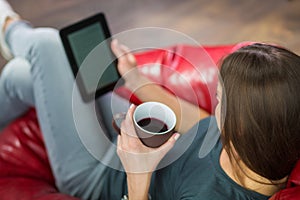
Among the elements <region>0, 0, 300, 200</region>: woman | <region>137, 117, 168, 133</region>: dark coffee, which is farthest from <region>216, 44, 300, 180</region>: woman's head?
<region>137, 117, 168, 133</region>: dark coffee

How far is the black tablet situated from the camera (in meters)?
1.12

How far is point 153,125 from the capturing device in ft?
2.97

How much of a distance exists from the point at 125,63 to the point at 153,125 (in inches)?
11.5

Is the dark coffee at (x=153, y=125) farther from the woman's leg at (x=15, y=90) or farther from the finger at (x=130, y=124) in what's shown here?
the woman's leg at (x=15, y=90)

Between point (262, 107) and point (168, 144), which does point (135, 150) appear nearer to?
point (168, 144)

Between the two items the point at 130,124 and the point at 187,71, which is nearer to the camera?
the point at 130,124

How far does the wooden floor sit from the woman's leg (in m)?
0.71

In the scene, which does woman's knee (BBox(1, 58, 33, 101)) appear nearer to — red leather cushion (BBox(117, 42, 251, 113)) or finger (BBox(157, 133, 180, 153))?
red leather cushion (BBox(117, 42, 251, 113))

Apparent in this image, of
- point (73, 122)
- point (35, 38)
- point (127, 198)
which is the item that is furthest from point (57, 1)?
point (127, 198)

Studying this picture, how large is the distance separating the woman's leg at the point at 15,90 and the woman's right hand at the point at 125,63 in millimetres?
227

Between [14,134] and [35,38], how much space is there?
0.25m

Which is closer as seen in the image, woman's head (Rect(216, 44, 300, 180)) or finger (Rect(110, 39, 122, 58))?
woman's head (Rect(216, 44, 300, 180))

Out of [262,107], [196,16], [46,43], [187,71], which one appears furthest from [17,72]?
[196,16]

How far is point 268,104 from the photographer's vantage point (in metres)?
0.76
